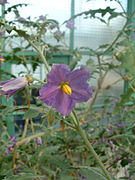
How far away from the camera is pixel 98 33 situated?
6.97 feet

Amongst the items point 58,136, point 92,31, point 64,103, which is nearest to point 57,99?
point 64,103

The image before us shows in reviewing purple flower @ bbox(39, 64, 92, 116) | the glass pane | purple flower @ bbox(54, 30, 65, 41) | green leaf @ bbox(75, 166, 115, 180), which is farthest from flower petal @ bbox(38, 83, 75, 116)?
the glass pane

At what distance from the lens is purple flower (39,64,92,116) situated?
0.42 metres

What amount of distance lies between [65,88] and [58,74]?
3 cm

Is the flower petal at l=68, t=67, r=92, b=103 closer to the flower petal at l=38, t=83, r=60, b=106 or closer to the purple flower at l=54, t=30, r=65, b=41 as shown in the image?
the flower petal at l=38, t=83, r=60, b=106

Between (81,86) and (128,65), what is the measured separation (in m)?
0.10

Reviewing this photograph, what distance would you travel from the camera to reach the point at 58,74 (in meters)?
0.42

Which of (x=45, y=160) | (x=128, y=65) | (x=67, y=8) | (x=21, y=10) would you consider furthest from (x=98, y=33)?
(x=128, y=65)

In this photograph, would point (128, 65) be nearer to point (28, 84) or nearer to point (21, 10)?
point (28, 84)

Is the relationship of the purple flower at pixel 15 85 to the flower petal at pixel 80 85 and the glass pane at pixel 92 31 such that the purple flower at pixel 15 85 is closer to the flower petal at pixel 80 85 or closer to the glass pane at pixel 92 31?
the flower petal at pixel 80 85

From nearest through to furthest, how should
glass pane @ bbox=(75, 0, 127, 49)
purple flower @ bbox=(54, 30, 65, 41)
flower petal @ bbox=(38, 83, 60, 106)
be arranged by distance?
flower petal @ bbox=(38, 83, 60, 106), purple flower @ bbox=(54, 30, 65, 41), glass pane @ bbox=(75, 0, 127, 49)

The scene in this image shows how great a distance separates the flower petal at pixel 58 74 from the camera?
41 centimetres

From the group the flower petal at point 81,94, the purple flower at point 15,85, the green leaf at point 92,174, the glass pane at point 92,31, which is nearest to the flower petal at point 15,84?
the purple flower at point 15,85

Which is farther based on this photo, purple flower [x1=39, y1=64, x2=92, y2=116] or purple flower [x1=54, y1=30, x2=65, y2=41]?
purple flower [x1=54, y1=30, x2=65, y2=41]
